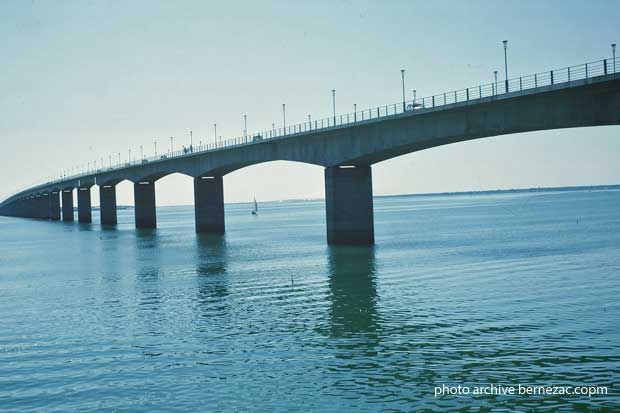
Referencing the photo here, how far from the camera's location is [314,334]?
81.4 ft

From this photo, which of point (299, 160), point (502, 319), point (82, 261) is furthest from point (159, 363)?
point (299, 160)

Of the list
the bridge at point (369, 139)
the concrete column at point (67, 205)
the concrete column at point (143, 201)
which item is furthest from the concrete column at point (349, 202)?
the concrete column at point (67, 205)

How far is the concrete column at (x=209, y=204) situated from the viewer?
92.1m

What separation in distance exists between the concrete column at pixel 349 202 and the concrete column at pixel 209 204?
33.6m

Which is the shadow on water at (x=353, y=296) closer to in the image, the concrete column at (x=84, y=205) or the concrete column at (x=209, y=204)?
the concrete column at (x=209, y=204)

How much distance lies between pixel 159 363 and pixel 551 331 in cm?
1353

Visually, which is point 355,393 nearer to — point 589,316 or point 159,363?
point 159,363

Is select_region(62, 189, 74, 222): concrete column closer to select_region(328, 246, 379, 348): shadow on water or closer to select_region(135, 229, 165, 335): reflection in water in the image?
select_region(135, 229, 165, 335): reflection in water

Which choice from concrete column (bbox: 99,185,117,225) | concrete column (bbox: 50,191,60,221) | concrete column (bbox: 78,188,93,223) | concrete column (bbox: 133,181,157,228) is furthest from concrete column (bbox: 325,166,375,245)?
concrete column (bbox: 50,191,60,221)

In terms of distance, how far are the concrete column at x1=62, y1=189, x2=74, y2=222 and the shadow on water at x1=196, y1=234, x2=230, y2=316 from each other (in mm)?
113766

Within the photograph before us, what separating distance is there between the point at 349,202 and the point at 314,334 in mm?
37606

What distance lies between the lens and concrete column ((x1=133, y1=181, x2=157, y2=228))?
11569 cm

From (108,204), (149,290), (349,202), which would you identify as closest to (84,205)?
(108,204)

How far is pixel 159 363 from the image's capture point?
2120 centimetres
